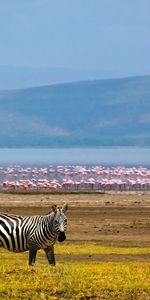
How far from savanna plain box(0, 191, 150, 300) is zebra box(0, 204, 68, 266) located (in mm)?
342

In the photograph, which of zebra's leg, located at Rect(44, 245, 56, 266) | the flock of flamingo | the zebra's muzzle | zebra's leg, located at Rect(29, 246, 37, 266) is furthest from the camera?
the flock of flamingo

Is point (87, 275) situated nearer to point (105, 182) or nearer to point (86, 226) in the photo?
point (86, 226)

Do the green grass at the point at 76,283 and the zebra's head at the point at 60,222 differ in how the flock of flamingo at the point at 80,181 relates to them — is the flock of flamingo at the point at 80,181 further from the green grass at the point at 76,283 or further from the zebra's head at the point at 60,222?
the green grass at the point at 76,283

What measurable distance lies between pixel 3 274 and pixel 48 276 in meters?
0.79

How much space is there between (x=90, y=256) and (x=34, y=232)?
4468 millimetres

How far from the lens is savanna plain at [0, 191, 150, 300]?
16.5 metres

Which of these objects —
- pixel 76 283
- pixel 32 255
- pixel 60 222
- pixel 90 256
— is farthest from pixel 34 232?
pixel 76 283

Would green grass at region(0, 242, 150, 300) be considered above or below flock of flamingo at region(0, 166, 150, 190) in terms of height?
below

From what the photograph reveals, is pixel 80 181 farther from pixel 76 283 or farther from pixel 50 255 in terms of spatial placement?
pixel 76 283

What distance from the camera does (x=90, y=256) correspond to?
2580 centimetres

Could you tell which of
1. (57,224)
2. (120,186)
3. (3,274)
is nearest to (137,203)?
(120,186)

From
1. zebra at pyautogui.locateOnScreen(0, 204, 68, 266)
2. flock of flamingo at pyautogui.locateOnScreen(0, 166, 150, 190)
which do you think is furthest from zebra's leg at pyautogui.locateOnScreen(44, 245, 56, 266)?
flock of flamingo at pyautogui.locateOnScreen(0, 166, 150, 190)

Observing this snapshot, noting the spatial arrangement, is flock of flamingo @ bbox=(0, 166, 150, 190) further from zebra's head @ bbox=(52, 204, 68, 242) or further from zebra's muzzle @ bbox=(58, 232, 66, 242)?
zebra's muzzle @ bbox=(58, 232, 66, 242)

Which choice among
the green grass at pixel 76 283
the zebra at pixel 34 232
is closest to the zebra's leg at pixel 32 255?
the zebra at pixel 34 232
